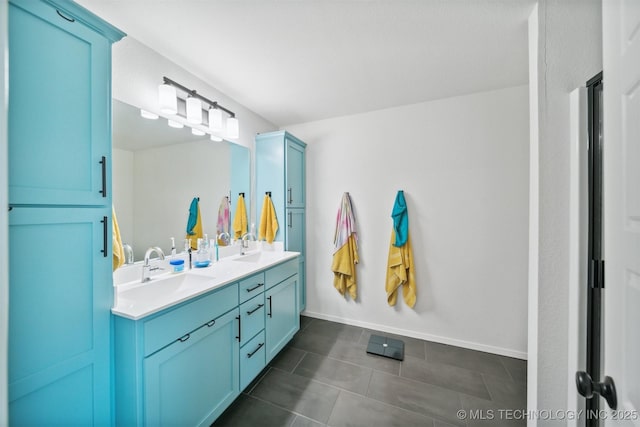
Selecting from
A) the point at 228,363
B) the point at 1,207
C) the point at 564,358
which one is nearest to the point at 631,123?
the point at 564,358

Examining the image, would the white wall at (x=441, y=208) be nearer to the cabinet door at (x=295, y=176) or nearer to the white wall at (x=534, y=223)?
the cabinet door at (x=295, y=176)

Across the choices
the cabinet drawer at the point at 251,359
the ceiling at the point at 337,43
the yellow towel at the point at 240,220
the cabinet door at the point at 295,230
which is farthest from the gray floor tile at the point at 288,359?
the ceiling at the point at 337,43

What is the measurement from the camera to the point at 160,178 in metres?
1.61

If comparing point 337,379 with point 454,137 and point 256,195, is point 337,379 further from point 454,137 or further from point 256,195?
point 454,137

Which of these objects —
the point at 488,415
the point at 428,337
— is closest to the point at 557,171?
the point at 488,415

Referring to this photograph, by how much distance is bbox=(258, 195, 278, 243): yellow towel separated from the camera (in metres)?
2.46

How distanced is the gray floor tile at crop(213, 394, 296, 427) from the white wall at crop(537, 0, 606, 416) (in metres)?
1.44

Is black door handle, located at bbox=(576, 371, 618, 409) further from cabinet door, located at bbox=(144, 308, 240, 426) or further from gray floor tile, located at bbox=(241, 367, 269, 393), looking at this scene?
gray floor tile, located at bbox=(241, 367, 269, 393)

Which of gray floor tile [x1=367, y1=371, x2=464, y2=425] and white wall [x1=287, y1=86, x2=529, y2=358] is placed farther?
white wall [x1=287, y1=86, x2=529, y2=358]

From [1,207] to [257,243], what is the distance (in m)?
1.97

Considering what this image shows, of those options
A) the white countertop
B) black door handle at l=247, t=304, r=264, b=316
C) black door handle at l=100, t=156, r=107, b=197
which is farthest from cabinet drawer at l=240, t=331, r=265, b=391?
black door handle at l=100, t=156, r=107, b=197

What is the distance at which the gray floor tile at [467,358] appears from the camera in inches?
74.2

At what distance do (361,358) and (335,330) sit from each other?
53cm

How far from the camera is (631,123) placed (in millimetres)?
491
